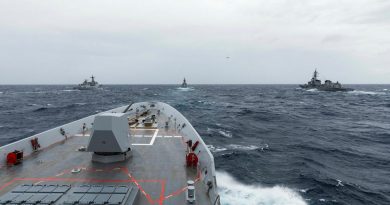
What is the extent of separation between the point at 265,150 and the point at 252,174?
676 cm

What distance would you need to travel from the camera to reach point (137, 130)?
70.9 ft

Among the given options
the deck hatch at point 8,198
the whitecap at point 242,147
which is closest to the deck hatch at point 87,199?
the deck hatch at point 8,198

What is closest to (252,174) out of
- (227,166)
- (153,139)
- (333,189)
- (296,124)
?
(227,166)

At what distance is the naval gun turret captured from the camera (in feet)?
41.7

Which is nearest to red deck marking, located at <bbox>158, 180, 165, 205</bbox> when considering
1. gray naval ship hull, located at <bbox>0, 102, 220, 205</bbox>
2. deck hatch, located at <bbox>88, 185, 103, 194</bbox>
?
gray naval ship hull, located at <bbox>0, 102, 220, 205</bbox>

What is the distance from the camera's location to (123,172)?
12.7 meters

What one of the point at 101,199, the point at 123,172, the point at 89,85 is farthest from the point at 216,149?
the point at 89,85

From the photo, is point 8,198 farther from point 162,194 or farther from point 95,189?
point 162,194

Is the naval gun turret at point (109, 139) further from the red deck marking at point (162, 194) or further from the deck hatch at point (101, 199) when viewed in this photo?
the deck hatch at point (101, 199)

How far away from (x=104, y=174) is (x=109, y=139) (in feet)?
5.51

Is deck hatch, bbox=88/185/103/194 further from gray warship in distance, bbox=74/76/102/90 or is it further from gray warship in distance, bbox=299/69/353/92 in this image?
gray warship in distance, bbox=74/76/102/90

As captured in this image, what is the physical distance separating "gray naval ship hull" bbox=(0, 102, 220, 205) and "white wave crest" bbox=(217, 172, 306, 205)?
3.55 m

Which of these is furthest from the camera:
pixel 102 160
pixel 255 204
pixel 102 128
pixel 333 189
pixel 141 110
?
pixel 141 110

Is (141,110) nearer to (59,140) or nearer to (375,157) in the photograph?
(59,140)
